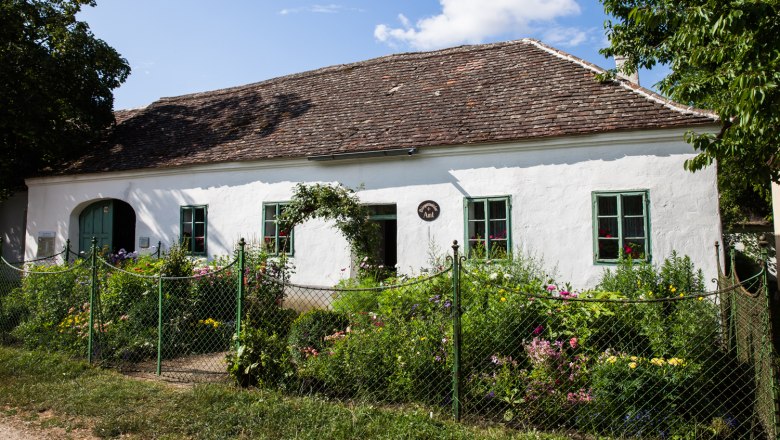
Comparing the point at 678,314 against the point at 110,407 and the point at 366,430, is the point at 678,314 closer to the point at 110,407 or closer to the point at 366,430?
the point at 366,430

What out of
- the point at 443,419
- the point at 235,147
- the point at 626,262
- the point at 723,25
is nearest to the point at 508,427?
the point at 443,419

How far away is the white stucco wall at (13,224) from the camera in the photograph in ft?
54.9


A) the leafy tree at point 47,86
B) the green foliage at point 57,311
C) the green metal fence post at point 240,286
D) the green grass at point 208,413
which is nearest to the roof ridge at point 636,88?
the green grass at point 208,413

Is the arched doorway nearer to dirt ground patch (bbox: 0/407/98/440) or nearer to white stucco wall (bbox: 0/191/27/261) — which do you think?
white stucco wall (bbox: 0/191/27/261)


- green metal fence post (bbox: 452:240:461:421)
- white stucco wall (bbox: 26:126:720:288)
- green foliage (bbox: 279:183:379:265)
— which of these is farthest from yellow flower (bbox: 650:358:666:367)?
green foliage (bbox: 279:183:379:265)

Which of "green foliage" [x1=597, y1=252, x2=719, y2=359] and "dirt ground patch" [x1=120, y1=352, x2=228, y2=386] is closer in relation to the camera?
"green foliage" [x1=597, y1=252, x2=719, y2=359]

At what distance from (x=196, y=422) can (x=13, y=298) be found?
6.09m

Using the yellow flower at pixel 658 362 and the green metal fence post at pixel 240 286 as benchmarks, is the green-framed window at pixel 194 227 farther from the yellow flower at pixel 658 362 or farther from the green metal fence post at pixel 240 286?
the yellow flower at pixel 658 362

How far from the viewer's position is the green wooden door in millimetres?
14258

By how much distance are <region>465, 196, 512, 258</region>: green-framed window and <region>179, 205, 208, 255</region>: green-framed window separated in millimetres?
6718

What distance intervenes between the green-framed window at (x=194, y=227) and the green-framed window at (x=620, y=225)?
9.09 meters

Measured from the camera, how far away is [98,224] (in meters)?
14.4

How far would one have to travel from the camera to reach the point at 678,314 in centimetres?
562

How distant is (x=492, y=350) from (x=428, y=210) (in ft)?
18.1
